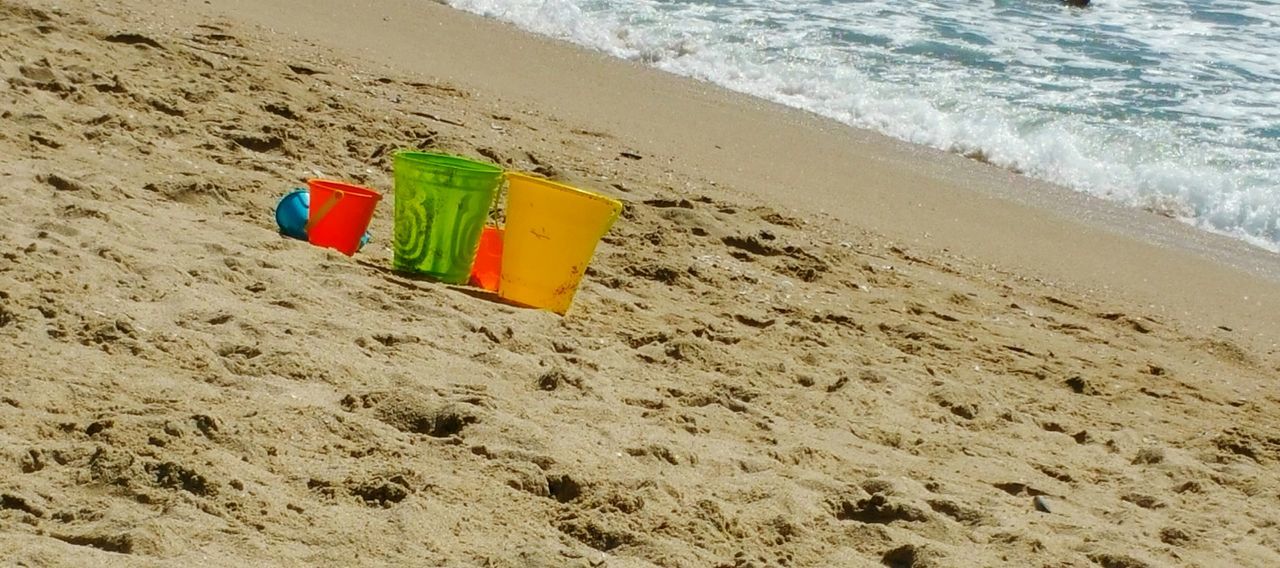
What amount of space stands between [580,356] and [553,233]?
20.2 inches

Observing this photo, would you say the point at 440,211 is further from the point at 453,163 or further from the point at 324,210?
the point at 324,210

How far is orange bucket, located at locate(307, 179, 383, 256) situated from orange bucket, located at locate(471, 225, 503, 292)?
1.19 feet

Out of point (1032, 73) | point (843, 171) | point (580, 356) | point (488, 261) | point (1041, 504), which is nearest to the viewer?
point (1041, 504)

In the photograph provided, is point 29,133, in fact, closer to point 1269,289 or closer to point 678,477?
point 678,477

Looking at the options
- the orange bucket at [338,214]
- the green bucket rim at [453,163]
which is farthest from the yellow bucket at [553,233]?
the orange bucket at [338,214]

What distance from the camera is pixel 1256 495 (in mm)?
3885

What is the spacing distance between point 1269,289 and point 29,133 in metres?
4.81

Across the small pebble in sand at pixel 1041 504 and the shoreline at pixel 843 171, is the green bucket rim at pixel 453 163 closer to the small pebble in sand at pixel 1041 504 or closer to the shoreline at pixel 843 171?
the small pebble in sand at pixel 1041 504

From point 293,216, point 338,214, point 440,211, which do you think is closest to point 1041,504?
point 440,211

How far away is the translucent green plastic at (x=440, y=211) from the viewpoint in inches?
172

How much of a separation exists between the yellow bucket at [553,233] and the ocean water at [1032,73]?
4.06 metres

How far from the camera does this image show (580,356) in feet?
13.0

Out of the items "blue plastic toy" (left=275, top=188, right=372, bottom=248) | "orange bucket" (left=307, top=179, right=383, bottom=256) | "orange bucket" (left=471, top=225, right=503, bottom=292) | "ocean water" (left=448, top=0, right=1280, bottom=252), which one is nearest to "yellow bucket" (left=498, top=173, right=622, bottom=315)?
"orange bucket" (left=471, top=225, right=503, bottom=292)

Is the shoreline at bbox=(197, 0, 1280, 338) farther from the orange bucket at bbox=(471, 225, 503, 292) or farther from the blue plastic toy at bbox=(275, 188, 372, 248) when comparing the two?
the blue plastic toy at bbox=(275, 188, 372, 248)
